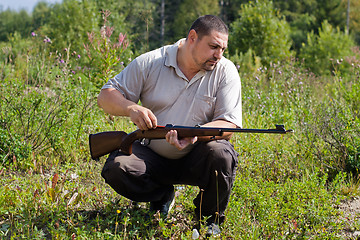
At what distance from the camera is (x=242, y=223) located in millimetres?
3168

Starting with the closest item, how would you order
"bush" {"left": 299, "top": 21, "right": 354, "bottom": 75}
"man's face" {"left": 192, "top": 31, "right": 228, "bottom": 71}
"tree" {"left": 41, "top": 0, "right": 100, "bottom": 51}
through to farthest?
"man's face" {"left": 192, "top": 31, "right": 228, "bottom": 71}, "tree" {"left": 41, "top": 0, "right": 100, "bottom": 51}, "bush" {"left": 299, "top": 21, "right": 354, "bottom": 75}

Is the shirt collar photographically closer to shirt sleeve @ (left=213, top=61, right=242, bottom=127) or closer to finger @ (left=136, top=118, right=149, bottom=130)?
shirt sleeve @ (left=213, top=61, right=242, bottom=127)

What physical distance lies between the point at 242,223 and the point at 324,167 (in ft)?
4.93

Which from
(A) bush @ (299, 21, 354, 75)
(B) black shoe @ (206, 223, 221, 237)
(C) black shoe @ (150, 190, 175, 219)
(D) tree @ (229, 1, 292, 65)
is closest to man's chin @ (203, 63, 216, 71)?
(C) black shoe @ (150, 190, 175, 219)

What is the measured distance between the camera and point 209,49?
313 centimetres

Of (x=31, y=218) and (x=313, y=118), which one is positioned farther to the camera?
(x=313, y=118)

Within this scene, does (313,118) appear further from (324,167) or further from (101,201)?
(101,201)

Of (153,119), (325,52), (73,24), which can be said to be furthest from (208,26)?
(325,52)

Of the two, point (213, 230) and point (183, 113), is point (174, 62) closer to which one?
point (183, 113)

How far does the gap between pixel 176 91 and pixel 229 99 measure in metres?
0.39

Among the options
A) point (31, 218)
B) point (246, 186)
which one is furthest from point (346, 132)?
point (31, 218)

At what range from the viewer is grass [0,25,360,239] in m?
3.12

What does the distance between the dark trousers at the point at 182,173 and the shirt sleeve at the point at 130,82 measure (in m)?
0.42

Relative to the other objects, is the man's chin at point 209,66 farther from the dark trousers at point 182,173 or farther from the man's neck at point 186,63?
the dark trousers at point 182,173
